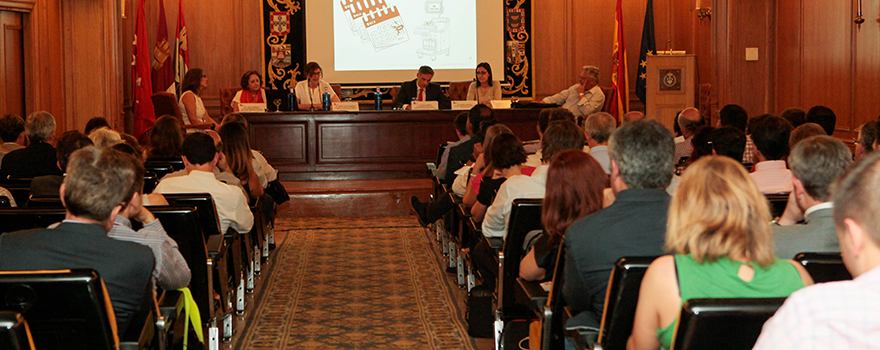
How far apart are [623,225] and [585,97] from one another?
7.50 m

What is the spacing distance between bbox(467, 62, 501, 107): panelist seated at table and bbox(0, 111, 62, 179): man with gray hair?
5181 mm

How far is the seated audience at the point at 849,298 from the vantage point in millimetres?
1054

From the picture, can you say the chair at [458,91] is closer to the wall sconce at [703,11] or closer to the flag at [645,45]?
the flag at [645,45]

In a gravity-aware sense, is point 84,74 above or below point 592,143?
above

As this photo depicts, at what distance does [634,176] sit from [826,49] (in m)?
6.22

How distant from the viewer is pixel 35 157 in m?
4.69

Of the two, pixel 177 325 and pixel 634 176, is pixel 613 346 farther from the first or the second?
pixel 177 325

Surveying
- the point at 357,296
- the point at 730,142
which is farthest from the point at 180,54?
the point at 730,142

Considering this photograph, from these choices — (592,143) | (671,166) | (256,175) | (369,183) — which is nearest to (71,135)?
(256,175)

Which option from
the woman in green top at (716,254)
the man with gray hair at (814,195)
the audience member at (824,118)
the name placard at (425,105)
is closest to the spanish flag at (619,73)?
the name placard at (425,105)

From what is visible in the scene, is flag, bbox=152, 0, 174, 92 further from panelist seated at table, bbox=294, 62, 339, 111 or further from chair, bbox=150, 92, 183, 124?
panelist seated at table, bbox=294, 62, 339, 111

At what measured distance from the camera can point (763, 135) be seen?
3.84 meters

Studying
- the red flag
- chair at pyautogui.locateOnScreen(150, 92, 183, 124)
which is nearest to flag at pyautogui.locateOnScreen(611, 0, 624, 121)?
the red flag

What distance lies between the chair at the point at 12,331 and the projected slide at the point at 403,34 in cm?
1000
